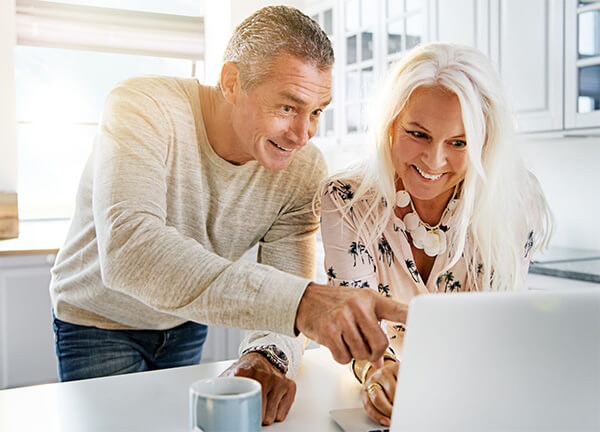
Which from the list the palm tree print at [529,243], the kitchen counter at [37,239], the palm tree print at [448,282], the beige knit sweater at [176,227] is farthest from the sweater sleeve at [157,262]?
the kitchen counter at [37,239]

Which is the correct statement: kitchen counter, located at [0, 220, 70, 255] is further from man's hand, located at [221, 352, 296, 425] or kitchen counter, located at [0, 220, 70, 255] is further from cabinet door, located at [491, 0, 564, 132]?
cabinet door, located at [491, 0, 564, 132]

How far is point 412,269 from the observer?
4.41 ft

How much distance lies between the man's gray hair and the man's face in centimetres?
1

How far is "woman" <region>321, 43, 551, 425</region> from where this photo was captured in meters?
1.26

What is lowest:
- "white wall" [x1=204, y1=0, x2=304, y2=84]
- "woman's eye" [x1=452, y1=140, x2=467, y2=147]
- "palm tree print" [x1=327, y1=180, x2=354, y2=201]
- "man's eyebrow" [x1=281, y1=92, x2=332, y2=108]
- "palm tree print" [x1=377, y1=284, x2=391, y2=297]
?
"palm tree print" [x1=377, y1=284, x2=391, y2=297]

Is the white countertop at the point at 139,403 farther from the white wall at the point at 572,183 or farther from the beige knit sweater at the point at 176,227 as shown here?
the white wall at the point at 572,183

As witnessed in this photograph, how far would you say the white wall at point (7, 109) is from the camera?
3.20 m

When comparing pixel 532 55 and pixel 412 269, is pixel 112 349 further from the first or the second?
pixel 532 55

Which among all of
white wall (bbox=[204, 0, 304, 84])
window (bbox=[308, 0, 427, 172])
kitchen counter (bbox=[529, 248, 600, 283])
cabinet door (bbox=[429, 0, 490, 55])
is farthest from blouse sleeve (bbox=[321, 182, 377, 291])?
white wall (bbox=[204, 0, 304, 84])

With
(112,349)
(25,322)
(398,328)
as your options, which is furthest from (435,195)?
(25,322)

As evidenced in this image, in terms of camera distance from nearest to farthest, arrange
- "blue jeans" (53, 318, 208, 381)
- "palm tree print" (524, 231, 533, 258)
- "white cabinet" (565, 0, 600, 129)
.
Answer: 1. "palm tree print" (524, 231, 533, 258)
2. "blue jeans" (53, 318, 208, 381)
3. "white cabinet" (565, 0, 600, 129)

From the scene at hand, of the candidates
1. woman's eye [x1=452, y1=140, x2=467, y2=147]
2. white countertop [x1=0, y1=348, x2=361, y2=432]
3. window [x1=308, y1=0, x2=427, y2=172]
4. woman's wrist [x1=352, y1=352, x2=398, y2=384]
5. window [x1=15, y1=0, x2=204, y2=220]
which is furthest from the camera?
window [x1=15, y1=0, x2=204, y2=220]

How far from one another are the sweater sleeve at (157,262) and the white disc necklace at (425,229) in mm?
555

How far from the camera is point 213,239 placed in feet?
4.73
